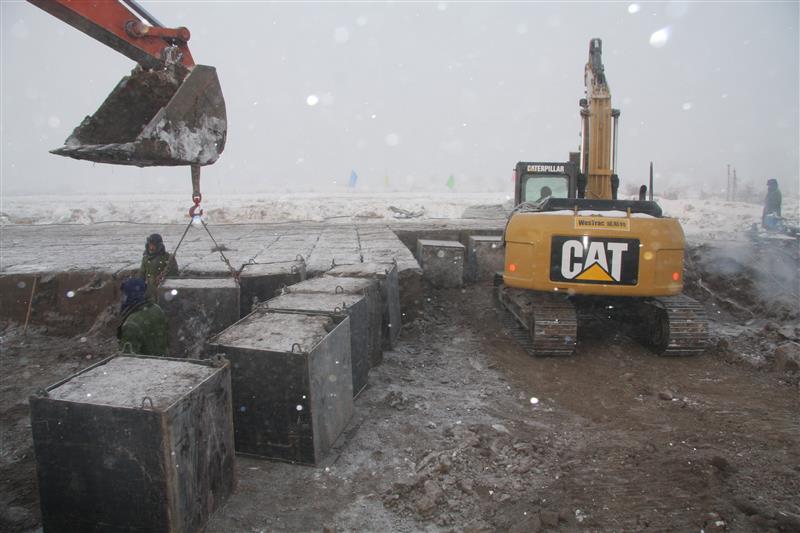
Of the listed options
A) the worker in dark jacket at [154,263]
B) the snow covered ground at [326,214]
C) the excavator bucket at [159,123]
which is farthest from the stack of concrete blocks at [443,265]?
the snow covered ground at [326,214]

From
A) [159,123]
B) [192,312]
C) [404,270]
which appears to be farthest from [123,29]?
[404,270]

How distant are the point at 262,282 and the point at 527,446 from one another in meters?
3.42

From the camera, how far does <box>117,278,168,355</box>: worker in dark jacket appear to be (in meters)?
4.61

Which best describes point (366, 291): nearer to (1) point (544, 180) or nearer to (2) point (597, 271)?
(2) point (597, 271)

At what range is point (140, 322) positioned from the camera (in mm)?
4664

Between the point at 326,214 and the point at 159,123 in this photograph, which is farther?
the point at 326,214

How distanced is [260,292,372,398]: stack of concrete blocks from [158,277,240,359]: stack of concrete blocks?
1.95 feet

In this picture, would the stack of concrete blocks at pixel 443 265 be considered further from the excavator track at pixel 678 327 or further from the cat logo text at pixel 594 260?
the excavator track at pixel 678 327

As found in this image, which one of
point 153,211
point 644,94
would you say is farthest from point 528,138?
point 153,211

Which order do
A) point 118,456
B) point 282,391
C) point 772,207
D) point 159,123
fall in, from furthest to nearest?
1. point 772,207
2. point 159,123
3. point 282,391
4. point 118,456

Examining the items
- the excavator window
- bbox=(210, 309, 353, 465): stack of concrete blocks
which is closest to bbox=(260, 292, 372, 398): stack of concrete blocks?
bbox=(210, 309, 353, 465): stack of concrete blocks

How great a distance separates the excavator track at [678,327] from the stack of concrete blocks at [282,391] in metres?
4.33

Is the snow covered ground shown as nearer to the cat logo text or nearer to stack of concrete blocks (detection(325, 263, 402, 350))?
stack of concrete blocks (detection(325, 263, 402, 350))

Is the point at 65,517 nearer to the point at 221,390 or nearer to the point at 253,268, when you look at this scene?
the point at 221,390
